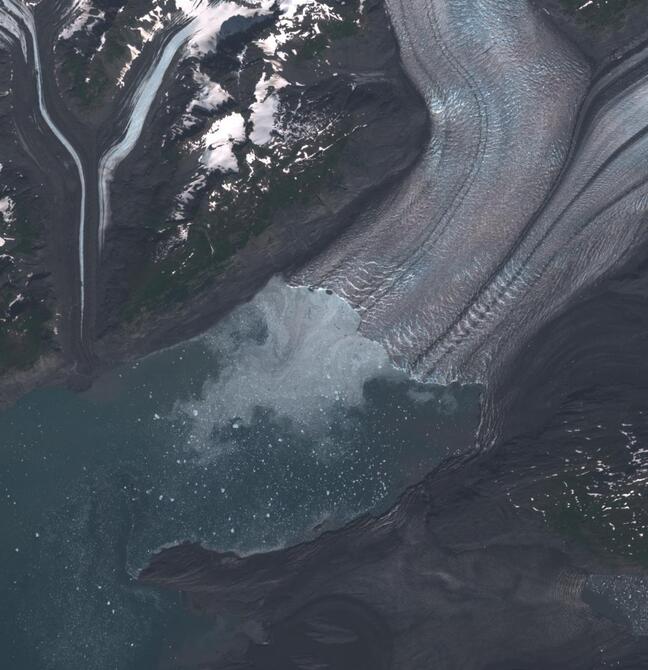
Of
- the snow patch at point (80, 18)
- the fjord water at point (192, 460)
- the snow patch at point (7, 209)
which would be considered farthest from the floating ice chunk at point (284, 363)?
the snow patch at point (80, 18)

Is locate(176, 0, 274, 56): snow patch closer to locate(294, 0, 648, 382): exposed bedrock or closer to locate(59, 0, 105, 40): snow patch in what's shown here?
locate(59, 0, 105, 40): snow patch

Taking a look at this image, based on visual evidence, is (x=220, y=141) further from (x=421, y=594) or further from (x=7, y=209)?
(x=421, y=594)

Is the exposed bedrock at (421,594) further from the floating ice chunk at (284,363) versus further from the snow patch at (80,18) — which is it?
the snow patch at (80,18)

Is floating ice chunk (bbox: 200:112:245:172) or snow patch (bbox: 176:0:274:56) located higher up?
snow patch (bbox: 176:0:274:56)

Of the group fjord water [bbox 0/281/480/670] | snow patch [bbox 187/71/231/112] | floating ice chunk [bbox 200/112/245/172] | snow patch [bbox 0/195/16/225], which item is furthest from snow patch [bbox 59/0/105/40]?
fjord water [bbox 0/281/480/670]

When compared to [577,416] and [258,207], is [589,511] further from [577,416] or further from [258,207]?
[258,207]

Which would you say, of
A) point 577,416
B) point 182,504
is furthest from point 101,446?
point 577,416
